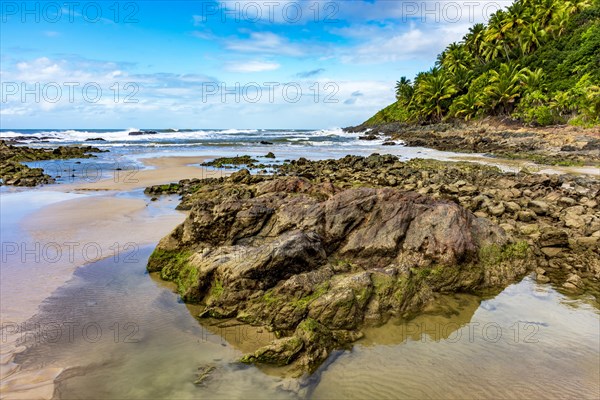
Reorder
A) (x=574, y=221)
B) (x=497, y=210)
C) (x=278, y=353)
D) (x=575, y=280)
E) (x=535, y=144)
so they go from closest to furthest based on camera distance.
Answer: (x=278, y=353) < (x=575, y=280) < (x=574, y=221) < (x=497, y=210) < (x=535, y=144)

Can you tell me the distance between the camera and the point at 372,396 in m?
4.59

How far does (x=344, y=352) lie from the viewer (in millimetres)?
5445

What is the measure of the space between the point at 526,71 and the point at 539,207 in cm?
5318

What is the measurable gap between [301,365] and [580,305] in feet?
18.3

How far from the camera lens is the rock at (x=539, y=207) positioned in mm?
11867

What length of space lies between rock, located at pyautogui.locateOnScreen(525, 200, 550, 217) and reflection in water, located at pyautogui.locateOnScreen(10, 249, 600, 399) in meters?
5.54

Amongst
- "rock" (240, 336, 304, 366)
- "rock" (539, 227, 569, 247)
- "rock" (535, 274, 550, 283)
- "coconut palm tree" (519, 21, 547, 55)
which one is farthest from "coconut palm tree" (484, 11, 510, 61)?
"rock" (240, 336, 304, 366)

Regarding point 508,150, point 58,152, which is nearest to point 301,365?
point 508,150

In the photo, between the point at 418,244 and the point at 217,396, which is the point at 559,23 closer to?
the point at 418,244

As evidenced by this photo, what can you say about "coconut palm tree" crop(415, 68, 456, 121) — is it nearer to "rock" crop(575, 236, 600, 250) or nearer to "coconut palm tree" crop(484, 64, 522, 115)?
"coconut palm tree" crop(484, 64, 522, 115)

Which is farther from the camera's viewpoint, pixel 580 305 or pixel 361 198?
pixel 361 198

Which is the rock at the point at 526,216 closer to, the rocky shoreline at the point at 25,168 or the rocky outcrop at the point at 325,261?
the rocky outcrop at the point at 325,261

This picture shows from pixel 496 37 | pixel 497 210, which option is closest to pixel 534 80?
pixel 496 37

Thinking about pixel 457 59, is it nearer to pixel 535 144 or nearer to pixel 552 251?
pixel 535 144
